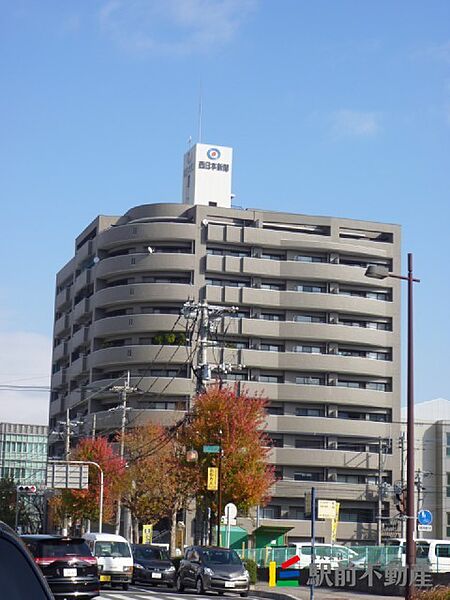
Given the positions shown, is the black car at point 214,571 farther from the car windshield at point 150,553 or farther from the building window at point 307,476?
the building window at point 307,476

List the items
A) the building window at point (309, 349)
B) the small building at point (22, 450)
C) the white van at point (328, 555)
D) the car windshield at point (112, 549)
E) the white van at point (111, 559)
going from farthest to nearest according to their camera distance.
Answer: the small building at point (22, 450)
the building window at point (309, 349)
the white van at point (328, 555)
the car windshield at point (112, 549)
the white van at point (111, 559)

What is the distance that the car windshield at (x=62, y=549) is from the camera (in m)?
23.3

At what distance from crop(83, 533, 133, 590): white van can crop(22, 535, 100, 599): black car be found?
39.0ft

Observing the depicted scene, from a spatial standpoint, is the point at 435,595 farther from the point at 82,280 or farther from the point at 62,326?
the point at 62,326

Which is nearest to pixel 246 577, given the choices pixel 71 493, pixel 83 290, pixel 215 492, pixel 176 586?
pixel 176 586

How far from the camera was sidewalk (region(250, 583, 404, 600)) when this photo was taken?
32.8 metres

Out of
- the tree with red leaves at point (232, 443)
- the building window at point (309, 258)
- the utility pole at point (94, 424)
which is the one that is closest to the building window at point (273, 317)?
the building window at point (309, 258)

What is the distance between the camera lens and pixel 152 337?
85.5 metres

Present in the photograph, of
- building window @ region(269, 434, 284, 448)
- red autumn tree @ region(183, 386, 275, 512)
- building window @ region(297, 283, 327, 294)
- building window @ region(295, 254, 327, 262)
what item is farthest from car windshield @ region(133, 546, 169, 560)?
building window @ region(295, 254, 327, 262)

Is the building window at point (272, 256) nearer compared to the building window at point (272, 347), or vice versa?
the building window at point (272, 347)

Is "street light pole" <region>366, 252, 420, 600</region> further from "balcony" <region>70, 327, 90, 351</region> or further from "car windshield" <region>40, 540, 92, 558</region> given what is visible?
"balcony" <region>70, 327, 90, 351</region>

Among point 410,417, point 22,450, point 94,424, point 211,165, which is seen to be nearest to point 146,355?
point 94,424

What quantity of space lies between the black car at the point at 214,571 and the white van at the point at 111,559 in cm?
194

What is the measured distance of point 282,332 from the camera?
8694cm
